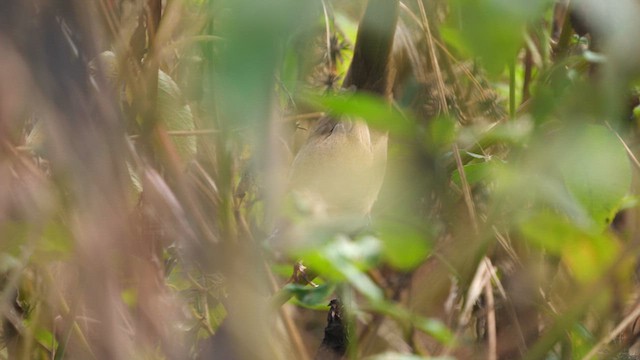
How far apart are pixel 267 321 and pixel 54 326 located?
Answer: 1.64 ft

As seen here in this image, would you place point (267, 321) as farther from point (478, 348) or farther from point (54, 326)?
point (478, 348)

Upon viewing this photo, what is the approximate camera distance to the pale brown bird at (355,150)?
79 cm

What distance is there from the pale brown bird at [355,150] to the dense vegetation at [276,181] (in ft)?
0.11

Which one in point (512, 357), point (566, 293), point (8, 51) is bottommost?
point (512, 357)

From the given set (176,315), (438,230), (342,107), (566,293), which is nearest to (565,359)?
(566,293)

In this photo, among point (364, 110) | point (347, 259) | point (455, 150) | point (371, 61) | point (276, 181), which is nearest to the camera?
point (276, 181)

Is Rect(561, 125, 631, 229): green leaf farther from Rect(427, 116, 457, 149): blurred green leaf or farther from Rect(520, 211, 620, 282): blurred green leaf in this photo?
Rect(427, 116, 457, 149): blurred green leaf

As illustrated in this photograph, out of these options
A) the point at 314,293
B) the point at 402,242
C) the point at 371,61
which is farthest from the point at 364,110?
the point at 371,61

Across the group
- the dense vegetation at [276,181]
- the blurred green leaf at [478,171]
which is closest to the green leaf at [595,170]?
the dense vegetation at [276,181]

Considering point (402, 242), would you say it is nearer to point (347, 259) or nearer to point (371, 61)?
point (347, 259)

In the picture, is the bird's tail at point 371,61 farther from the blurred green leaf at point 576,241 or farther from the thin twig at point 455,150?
the blurred green leaf at point 576,241

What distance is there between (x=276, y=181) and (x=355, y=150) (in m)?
0.58

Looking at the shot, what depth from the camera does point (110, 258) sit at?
320 mm

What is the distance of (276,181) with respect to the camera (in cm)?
33
